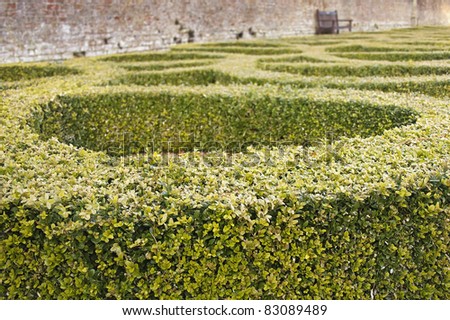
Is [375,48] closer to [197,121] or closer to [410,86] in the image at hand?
[410,86]

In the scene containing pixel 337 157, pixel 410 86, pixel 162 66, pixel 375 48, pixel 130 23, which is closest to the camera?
pixel 337 157

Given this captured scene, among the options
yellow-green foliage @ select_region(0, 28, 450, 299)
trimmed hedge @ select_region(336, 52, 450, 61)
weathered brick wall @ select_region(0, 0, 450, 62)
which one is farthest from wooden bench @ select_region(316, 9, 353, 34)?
yellow-green foliage @ select_region(0, 28, 450, 299)

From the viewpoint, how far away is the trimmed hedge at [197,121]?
575 centimetres

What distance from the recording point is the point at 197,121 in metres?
6.48

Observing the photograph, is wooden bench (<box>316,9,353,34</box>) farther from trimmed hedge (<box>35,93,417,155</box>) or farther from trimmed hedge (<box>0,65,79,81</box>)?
trimmed hedge (<box>35,93,417,155</box>)

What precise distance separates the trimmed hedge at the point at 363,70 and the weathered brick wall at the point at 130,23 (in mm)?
6048

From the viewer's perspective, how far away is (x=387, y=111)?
17.7 feet

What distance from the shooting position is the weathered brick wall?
12078 mm

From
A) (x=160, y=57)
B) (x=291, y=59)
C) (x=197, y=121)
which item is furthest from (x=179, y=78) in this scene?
(x=160, y=57)

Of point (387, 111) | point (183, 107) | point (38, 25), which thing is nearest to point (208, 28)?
point (38, 25)

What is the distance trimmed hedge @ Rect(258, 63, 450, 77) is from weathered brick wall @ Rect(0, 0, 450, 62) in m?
6.05

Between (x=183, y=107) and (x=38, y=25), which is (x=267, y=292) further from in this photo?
(x=38, y=25)

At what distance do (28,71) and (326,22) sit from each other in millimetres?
19097

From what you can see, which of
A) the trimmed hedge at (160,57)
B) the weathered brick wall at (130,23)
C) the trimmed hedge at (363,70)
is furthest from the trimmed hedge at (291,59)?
the weathered brick wall at (130,23)
